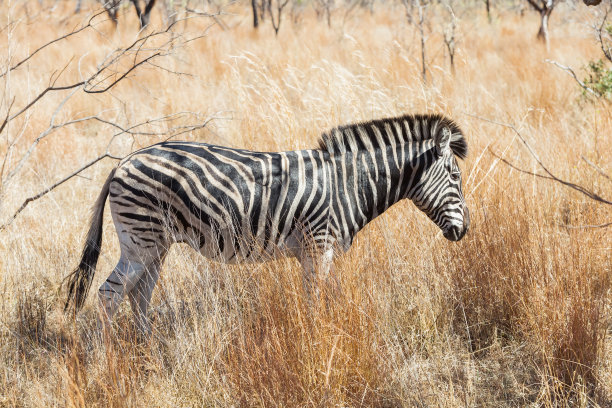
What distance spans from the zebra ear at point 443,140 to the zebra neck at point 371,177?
0.06 m

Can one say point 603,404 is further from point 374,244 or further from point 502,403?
point 374,244

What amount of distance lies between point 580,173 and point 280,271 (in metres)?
2.75

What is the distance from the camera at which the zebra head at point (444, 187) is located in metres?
3.44

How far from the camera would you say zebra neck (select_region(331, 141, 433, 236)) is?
3379 mm

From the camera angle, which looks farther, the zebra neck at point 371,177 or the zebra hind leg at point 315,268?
the zebra neck at point 371,177

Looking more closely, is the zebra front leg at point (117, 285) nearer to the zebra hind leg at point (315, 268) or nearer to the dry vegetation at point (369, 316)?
the dry vegetation at point (369, 316)

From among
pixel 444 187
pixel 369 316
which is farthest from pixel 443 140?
pixel 369 316

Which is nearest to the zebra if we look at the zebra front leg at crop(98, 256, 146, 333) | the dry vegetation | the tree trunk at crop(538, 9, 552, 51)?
the zebra front leg at crop(98, 256, 146, 333)

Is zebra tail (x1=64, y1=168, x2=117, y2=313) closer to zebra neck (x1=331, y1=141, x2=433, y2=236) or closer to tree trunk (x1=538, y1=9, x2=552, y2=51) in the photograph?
zebra neck (x1=331, y1=141, x2=433, y2=236)

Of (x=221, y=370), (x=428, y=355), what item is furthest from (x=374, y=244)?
(x=221, y=370)

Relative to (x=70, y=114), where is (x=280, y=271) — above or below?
below

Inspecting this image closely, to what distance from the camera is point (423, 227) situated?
4098 mm

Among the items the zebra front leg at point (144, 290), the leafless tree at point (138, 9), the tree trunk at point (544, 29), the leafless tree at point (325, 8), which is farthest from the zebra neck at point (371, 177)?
the leafless tree at point (325, 8)

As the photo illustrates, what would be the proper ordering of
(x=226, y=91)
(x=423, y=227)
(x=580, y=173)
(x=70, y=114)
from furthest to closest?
(x=226, y=91)
(x=70, y=114)
(x=580, y=173)
(x=423, y=227)
